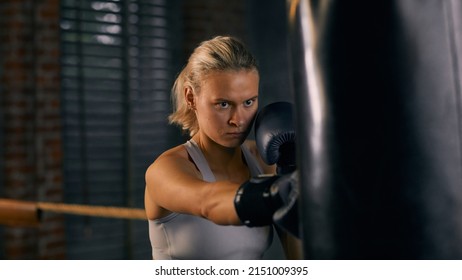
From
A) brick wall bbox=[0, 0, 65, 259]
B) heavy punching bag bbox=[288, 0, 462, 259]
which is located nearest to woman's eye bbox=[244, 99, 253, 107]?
heavy punching bag bbox=[288, 0, 462, 259]

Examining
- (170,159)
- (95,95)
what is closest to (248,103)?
(170,159)

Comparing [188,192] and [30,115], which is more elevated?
[30,115]

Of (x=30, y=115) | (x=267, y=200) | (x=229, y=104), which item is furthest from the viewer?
(x=30, y=115)

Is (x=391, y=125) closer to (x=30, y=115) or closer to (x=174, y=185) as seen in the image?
(x=174, y=185)

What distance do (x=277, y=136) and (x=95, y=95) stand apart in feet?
4.49

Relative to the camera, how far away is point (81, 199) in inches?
83.0

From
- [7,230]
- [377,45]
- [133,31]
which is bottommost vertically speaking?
[7,230]

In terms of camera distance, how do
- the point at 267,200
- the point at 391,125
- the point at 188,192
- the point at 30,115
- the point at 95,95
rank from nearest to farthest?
the point at 391,125
the point at 267,200
the point at 188,192
the point at 30,115
the point at 95,95

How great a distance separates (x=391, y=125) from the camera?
0.50m

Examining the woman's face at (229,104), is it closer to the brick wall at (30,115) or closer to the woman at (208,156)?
the woman at (208,156)

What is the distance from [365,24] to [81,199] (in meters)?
1.74
